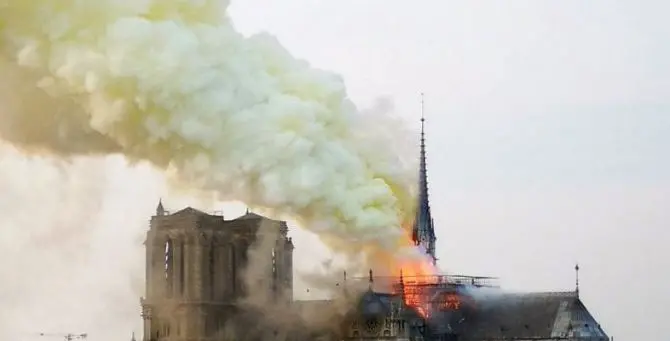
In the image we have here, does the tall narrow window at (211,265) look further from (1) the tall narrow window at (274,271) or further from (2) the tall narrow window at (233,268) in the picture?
(1) the tall narrow window at (274,271)

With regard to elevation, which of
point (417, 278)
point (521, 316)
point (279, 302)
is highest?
point (417, 278)

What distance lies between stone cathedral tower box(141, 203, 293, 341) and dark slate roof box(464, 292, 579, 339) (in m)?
17.0

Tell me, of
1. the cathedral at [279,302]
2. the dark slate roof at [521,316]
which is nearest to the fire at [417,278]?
the cathedral at [279,302]

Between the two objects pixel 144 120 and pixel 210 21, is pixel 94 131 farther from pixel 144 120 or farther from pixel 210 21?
pixel 210 21

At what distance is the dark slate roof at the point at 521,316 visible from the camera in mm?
122688

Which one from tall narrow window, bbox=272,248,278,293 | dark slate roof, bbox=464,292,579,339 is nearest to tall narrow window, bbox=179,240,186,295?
tall narrow window, bbox=272,248,278,293

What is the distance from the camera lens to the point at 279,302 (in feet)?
385

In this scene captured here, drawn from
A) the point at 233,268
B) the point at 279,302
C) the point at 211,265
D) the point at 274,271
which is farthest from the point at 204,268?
the point at 279,302

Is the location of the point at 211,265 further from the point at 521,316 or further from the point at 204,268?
the point at 521,316

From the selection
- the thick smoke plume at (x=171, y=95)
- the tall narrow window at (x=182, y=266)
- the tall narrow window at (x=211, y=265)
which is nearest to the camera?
the thick smoke plume at (x=171, y=95)

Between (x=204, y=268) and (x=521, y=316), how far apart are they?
27.0 meters

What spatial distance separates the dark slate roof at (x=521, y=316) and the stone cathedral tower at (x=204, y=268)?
17.0m

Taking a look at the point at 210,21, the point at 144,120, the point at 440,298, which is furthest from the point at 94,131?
the point at 440,298

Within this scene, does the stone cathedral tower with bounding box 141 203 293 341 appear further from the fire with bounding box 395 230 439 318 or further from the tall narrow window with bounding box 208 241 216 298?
the fire with bounding box 395 230 439 318
